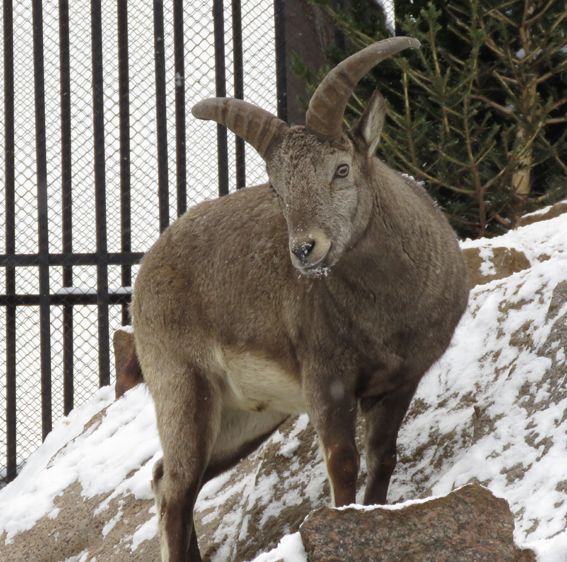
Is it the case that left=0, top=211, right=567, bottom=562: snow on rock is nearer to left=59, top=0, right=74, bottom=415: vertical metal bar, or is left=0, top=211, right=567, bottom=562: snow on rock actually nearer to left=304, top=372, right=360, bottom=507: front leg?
left=304, top=372, right=360, bottom=507: front leg

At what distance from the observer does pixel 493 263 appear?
448cm

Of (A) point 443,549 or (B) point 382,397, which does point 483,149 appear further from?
(A) point 443,549

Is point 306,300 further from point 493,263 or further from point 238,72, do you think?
point 238,72

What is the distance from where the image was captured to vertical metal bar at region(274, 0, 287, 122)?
579 cm

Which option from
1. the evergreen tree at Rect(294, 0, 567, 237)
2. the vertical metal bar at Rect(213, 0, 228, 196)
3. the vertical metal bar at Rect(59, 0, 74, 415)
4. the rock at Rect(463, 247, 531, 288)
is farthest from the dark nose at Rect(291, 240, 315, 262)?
the vertical metal bar at Rect(59, 0, 74, 415)

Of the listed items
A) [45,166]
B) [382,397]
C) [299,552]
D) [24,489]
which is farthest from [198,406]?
[45,166]

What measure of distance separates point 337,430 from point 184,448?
29.9 inches

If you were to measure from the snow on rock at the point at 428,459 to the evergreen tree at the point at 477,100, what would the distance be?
0.60 m

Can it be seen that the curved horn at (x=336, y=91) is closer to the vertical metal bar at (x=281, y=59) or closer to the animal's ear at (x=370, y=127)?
the animal's ear at (x=370, y=127)

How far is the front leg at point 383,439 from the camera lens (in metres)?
2.93

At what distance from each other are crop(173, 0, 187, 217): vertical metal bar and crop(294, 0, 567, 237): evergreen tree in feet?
3.15

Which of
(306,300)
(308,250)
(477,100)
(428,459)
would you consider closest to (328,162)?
(308,250)

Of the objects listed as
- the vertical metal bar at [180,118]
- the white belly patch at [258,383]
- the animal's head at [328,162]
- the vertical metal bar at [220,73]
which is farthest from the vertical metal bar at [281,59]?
the white belly patch at [258,383]

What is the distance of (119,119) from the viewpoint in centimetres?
596
